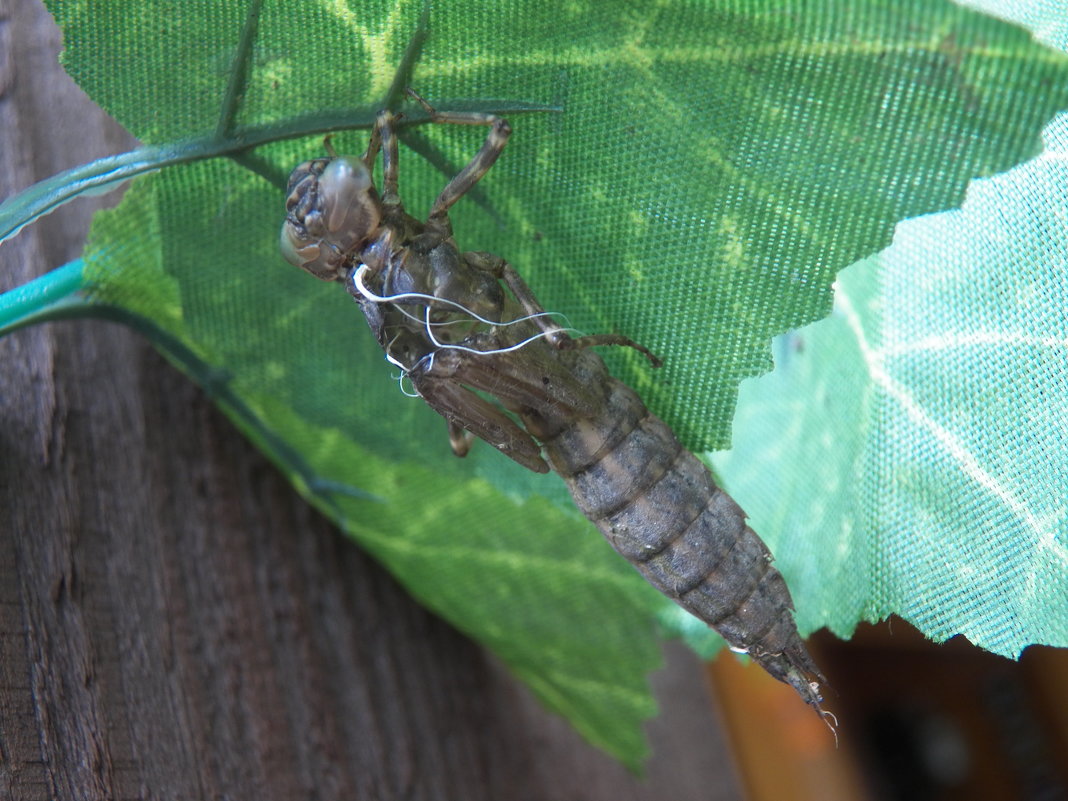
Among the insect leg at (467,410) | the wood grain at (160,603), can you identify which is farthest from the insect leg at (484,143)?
the wood grain at (160,603)

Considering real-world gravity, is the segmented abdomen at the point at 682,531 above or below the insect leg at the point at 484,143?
below

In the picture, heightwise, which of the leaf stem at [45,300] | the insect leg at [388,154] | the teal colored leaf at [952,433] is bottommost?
the teal colored leaf at [952,433]

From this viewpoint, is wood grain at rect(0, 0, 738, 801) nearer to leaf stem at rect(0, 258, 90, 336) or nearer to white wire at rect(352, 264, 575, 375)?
leaf stem at rect(0, 258, 90, 336)

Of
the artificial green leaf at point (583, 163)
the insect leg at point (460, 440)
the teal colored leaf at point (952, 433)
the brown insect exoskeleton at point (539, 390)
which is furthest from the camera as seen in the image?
the insect leg at point (460, 440)

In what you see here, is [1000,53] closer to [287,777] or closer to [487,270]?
[487,270]

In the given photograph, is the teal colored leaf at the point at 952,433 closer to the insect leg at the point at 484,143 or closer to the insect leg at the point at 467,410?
the insect leg at the point at 467,410

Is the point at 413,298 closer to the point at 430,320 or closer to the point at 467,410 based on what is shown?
the point at 430,320
